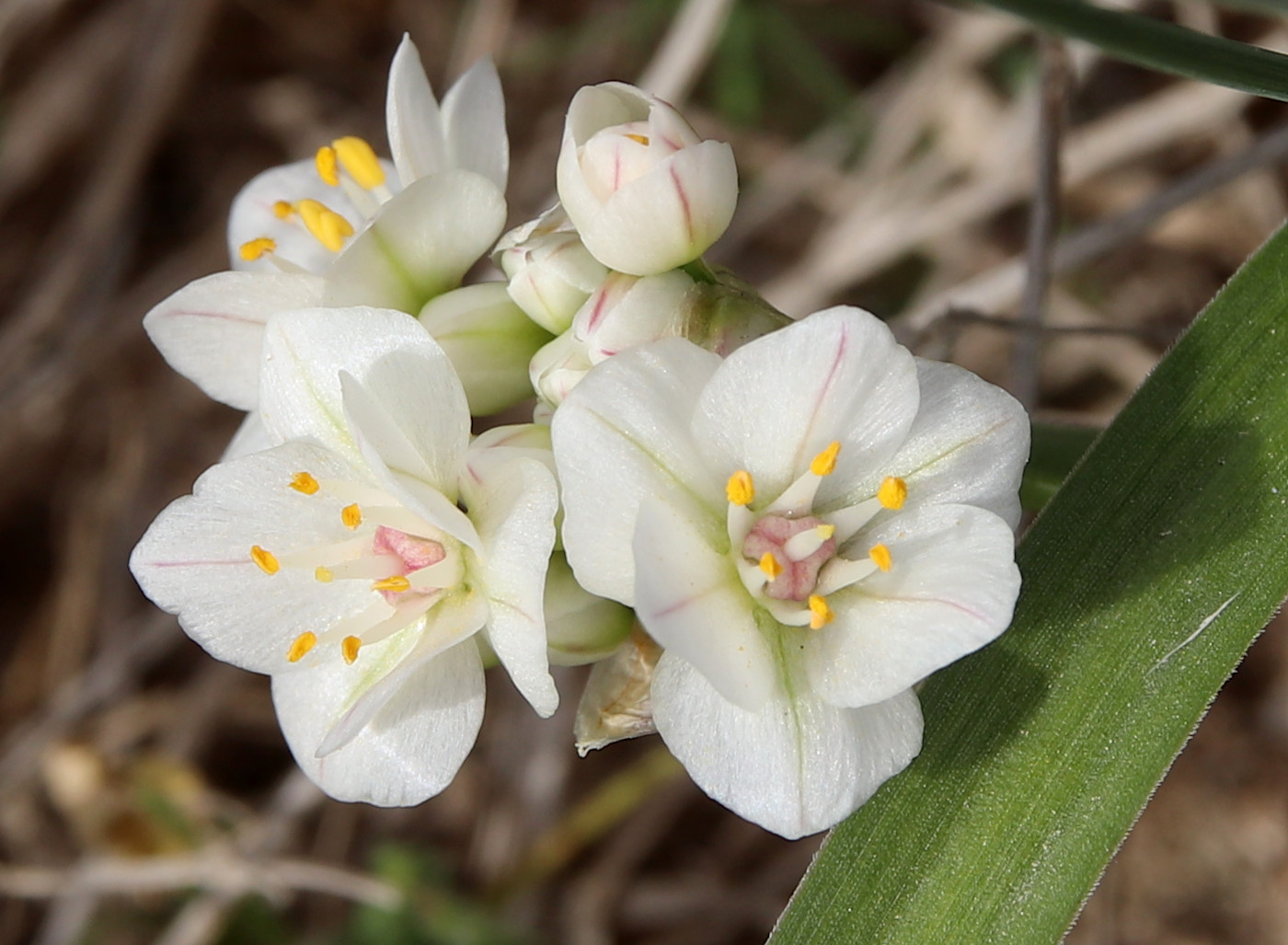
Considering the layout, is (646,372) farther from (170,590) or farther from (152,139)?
(152,139)

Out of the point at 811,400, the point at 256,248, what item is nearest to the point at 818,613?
the point at 811,400

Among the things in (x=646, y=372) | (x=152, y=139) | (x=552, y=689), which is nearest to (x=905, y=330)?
(x=646, y=372)

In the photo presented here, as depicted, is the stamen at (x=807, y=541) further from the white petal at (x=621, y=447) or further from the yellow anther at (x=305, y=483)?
the yellow anther at (x=305, y=483)

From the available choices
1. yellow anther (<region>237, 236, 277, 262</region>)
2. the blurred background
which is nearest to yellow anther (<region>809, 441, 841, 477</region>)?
yellow anther (<region>237, 236, 277, 262</region>)

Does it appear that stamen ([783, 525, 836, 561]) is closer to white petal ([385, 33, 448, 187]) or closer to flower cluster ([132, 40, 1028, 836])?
flower cluster ([132, 40, 1028, 836])

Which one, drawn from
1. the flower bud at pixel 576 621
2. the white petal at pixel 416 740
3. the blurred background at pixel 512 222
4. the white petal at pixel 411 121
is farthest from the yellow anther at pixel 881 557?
the blurred background at pixel 512 222

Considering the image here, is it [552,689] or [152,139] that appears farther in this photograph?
[152,139]
